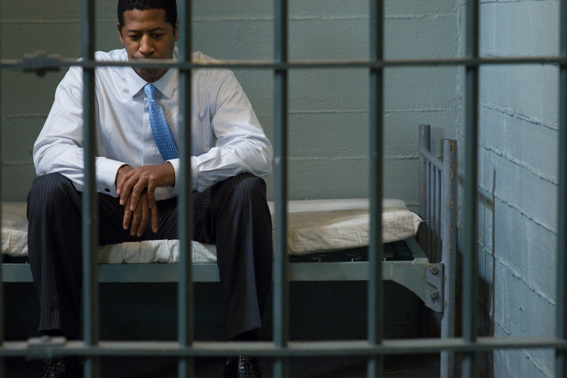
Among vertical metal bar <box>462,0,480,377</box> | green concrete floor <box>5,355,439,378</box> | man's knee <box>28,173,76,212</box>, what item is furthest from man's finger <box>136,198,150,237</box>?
vertical metal bar <box>462,0,480,377</box>

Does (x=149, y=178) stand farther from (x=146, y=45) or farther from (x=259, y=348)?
(x=259, y=348)

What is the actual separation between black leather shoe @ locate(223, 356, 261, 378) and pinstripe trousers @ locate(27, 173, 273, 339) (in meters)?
0.09

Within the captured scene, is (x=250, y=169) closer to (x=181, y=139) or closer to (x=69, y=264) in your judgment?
(x=69, y=264)

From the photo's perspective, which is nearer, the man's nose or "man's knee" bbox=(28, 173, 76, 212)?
"man's knee" bbox=(28, 173, 76, 212)

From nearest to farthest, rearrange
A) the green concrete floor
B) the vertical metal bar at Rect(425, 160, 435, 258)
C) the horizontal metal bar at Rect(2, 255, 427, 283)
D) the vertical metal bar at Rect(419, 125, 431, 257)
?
the horizontal metal bar at Rect(2, 255, 427, 283), the green concrete floor, the vertical metal bar at Rect(425, 160, 435, 258), the vertical metal bar at Rect(419, 125, 431, 257)

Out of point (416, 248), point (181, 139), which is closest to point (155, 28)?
point (416, 248)

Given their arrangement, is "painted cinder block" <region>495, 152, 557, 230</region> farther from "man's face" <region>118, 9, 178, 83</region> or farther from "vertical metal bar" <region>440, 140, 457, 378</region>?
"man's face" <region>118, 9, 178, 83</region>

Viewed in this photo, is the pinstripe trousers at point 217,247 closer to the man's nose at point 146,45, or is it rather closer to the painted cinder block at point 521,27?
the man's nose at point 146,45

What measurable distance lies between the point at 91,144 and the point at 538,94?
145 cm

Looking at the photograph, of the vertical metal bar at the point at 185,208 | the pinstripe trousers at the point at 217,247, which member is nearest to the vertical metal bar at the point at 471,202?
the vertical metal bar at the point at 185,208

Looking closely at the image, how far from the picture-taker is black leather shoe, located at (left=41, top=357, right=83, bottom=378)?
233cm

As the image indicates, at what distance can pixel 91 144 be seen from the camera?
108cm

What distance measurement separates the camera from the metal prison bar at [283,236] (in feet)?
3.50

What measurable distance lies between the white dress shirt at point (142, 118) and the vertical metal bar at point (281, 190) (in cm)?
138
